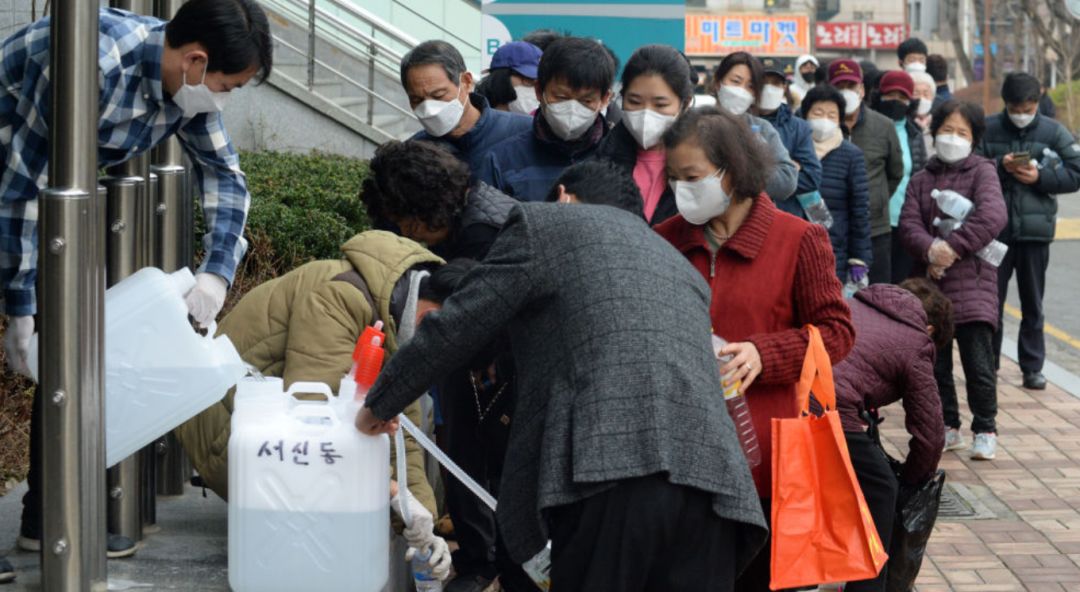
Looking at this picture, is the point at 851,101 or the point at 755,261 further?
the point at 851,101

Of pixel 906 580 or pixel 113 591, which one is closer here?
pixel 113 591

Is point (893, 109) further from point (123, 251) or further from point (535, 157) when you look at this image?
point (123, 251)

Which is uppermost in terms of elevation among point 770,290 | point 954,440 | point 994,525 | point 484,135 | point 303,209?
point 484,135

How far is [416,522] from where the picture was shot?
168 inches

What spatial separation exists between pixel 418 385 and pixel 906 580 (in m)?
2.46

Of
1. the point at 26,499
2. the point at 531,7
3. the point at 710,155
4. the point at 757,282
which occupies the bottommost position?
the point at 26,499

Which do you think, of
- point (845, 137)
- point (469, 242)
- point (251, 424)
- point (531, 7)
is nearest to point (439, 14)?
point (531, 7)

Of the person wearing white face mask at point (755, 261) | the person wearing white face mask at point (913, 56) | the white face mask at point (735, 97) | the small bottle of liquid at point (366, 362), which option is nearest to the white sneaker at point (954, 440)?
the white face mask at point (735, 97)

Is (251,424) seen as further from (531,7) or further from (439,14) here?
(439,14)

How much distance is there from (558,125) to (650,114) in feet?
1.60

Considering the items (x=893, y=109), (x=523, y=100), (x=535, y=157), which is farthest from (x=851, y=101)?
(x=535, y=157)

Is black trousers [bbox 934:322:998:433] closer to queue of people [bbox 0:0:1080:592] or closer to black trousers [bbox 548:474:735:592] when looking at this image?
queue of people [bbox 0:0:1080:592]

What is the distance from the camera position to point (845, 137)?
32.0 feet

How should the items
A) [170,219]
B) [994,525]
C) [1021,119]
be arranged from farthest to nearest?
[1021,119]
[994,525]
[170,219]
